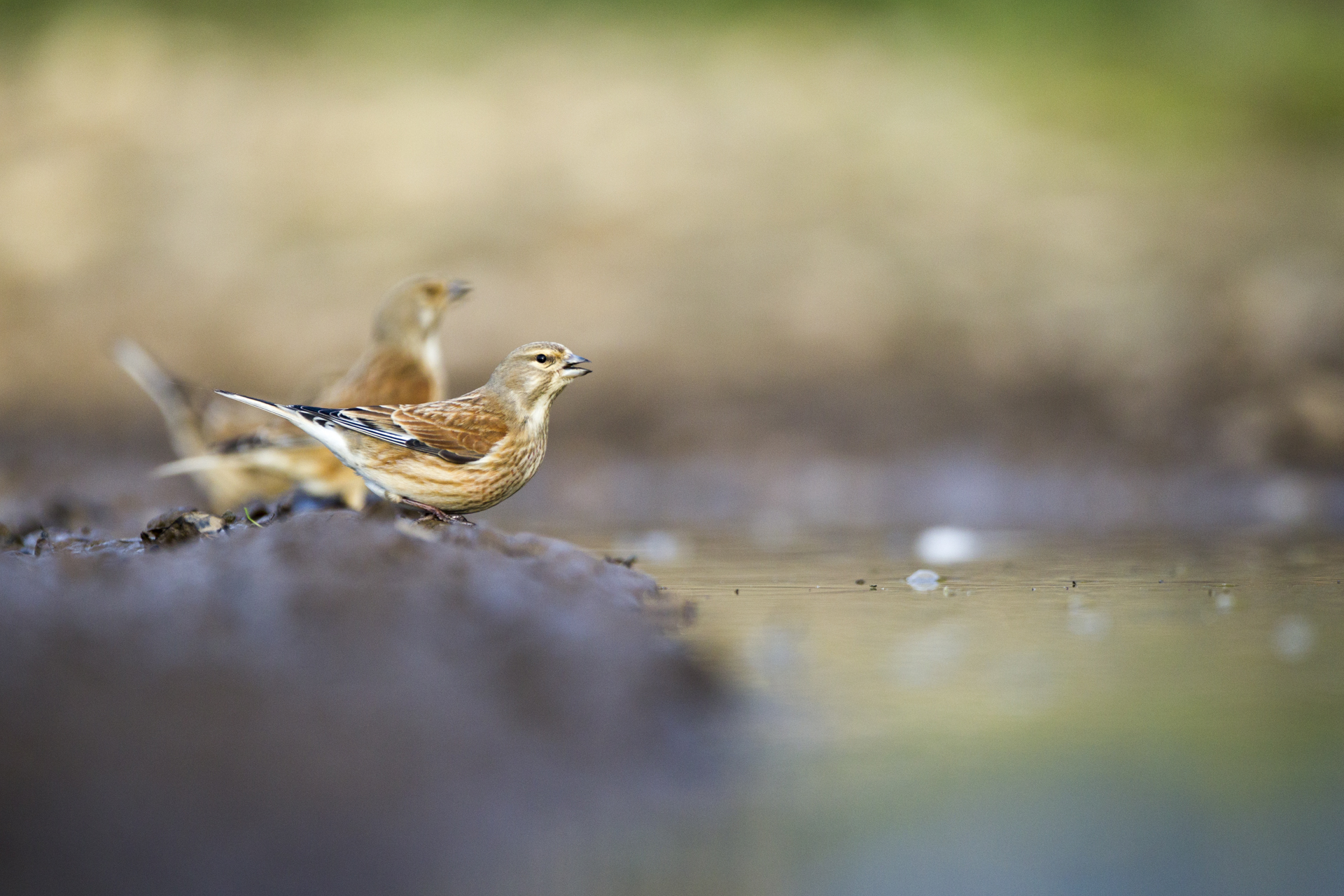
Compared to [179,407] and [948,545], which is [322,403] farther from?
[948,545]

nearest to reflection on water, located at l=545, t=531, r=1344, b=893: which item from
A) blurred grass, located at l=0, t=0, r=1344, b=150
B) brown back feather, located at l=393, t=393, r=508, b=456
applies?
brown back feather, located at l=393, t=393, r=508, b=456

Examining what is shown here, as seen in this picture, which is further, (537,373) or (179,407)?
(179,407)

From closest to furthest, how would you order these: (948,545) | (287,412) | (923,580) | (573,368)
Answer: (287,412)
(573,368)
(923,580)
(948,545)

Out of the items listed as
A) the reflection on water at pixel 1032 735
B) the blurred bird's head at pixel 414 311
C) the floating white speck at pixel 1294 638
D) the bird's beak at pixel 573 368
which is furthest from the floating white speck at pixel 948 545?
the blurred bird's head at pixel 414 311

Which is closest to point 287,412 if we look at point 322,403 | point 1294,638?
point 322,403

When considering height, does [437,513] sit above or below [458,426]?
below

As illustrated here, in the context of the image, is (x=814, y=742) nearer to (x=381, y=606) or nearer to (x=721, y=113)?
A: (x=381, y=606)
